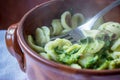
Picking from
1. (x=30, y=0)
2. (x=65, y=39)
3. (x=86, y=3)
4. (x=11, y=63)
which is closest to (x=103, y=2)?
(x=86, y=3)

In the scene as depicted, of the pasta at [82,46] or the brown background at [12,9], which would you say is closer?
the pasta at [82,46]

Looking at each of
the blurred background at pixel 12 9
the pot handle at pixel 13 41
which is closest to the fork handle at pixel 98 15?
the pot handle at pixel 13 41

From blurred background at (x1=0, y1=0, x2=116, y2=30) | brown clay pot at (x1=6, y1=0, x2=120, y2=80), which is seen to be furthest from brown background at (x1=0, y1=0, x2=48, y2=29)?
brown clay pot at (x1=6, y1=0, x2=120, y2=80)

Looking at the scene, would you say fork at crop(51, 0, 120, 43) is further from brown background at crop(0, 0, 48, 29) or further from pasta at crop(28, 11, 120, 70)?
brown background at crop(0, 0, 48, 29)

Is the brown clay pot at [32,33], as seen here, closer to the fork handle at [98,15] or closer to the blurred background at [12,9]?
the fork handle at [98,15]

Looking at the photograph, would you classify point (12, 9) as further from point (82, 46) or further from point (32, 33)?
point (82, 46)

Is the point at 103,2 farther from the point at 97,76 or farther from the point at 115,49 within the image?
the point at 97,76
